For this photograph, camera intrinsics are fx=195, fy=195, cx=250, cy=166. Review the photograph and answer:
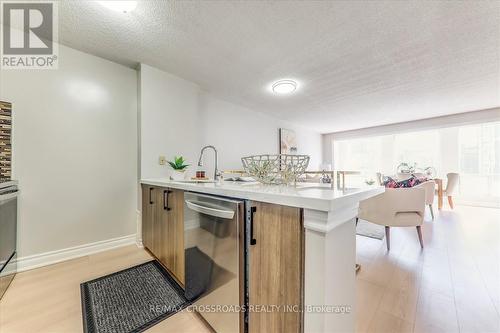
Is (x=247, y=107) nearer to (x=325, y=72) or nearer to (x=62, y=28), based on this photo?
(x=325, y=72)

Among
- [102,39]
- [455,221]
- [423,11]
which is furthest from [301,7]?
[455,221]

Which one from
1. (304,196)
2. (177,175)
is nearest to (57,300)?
(177,175)

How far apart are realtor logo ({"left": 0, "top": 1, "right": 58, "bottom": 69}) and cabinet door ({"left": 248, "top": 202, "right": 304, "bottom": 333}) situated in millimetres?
2342

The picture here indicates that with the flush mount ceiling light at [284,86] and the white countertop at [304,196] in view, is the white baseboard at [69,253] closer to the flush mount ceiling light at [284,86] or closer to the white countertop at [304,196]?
the white countertop at [304,196]

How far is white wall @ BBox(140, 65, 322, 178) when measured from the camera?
242cm

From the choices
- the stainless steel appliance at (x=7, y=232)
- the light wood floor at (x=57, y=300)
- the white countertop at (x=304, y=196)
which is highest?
the white countertop at (x=304, y=196)

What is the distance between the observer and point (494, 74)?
2.66 m

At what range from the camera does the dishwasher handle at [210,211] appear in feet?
3.03

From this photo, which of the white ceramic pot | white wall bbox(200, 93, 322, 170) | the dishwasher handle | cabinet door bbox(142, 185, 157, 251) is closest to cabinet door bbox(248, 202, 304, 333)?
the dishwasher handle

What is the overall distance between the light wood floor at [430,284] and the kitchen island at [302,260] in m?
0.69

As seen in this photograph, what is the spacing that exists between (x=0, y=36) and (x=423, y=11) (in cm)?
370

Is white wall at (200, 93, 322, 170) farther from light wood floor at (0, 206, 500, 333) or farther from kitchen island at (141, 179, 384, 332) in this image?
kitchen island at (141, 179, 384, 332)

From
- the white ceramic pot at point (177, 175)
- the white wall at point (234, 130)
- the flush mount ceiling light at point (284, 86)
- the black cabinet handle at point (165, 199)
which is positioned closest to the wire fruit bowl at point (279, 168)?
the black cabinet handle at point (165, 199)

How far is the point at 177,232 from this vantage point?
1470mm
